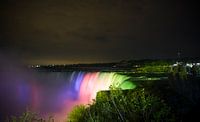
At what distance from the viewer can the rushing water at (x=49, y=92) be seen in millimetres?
40022

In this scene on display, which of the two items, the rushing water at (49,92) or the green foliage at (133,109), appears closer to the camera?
the green foliage at (133,109)

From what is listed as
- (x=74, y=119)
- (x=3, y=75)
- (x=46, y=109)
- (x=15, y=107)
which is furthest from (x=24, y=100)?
(x=74, y=119)

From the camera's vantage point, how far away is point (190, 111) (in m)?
20.5

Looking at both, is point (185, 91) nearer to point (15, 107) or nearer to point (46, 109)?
point (46, 109)

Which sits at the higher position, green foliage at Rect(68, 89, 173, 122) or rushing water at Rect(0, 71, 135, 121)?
rushing water at Rect(0, 71, 135, 121)

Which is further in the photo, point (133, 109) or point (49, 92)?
point (49, 92)

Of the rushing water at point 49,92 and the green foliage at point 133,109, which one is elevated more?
the rushing water at point 49,92

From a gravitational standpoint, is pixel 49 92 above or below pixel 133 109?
above

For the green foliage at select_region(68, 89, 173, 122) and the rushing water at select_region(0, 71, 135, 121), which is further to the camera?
the rushing water at select_region(0, 71, 135, 121)

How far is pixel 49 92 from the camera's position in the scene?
2571 inches

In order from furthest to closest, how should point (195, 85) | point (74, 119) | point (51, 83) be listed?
point (51, 83) < point (74, 119) < point (195, 85)

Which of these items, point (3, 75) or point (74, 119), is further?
point (3, 75)

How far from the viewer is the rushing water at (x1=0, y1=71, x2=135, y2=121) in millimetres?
40022

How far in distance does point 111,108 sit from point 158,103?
8.85 feet
